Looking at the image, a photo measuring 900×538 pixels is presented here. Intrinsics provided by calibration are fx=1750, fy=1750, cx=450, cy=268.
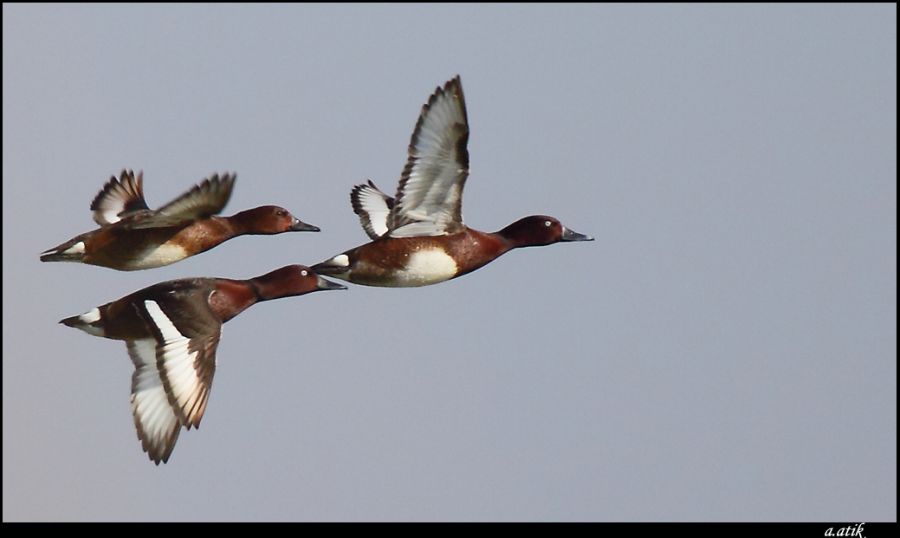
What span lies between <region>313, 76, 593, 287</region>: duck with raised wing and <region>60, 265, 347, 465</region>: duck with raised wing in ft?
1.59

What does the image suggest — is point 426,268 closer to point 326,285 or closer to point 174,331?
point 326,285

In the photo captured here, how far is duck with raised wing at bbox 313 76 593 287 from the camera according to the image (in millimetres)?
13336

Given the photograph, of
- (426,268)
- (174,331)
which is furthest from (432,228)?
(174,331)

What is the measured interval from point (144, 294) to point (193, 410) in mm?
1158

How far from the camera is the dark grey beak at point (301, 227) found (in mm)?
14992

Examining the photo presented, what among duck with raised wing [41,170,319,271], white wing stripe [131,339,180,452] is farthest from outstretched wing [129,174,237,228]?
white wing stripe [131,339,180,452]

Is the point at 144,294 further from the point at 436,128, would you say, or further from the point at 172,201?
the point at 436,128

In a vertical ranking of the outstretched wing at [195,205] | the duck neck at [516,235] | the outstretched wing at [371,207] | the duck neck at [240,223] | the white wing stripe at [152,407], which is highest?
the outstretched wing at [195,205]

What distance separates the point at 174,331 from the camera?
13367 mm

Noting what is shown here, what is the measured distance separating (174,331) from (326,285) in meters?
1.51

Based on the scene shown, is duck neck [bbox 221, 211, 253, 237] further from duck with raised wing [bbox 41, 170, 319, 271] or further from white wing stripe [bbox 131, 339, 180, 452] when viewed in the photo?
white wing stripe [bbox 131, 339, 180, 452]

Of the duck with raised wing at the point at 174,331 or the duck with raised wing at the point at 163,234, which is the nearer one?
the duck with raised wing at the point at 174,331

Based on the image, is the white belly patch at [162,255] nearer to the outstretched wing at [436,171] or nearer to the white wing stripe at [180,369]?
the white wing stripe at [180,369]

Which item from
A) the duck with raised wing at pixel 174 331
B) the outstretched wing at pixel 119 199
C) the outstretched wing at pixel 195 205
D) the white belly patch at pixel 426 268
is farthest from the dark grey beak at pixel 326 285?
the outstretched wing at pixel 119 199
